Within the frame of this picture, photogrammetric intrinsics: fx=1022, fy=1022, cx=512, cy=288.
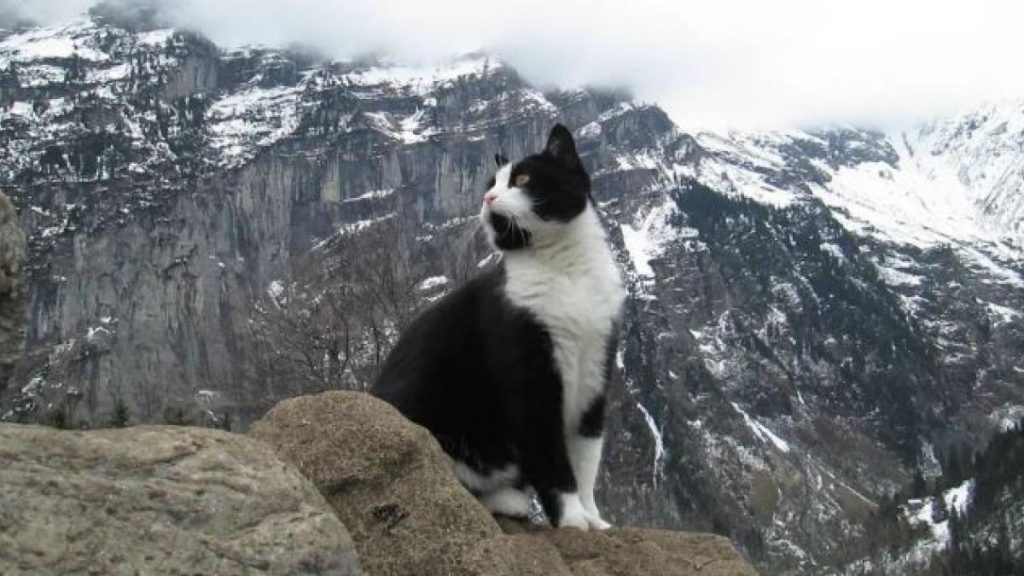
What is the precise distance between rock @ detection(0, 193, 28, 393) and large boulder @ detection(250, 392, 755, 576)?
122cm

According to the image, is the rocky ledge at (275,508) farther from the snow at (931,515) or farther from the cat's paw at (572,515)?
the snow at (931,515)

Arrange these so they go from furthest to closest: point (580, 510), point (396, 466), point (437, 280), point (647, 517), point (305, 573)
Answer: point (647, 517), point (437, 280), point (580, 510), point (396, 466), point (305, 573)

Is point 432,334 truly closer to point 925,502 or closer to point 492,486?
point 492,486

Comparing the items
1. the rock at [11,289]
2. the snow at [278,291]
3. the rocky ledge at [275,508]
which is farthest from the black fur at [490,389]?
the snow at [278,291]

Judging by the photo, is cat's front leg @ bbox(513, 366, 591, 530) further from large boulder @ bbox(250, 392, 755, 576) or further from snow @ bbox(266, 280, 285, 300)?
snow @ bbox(266, 280, 285, 300)

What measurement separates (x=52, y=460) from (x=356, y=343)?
19612 millimetres

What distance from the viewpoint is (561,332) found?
231 inches

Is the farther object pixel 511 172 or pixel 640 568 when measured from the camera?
pixel 511 172

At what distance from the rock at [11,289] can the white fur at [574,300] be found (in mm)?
2613

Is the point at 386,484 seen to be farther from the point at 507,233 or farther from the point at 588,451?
the point at 507,233

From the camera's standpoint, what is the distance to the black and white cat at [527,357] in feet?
19.3

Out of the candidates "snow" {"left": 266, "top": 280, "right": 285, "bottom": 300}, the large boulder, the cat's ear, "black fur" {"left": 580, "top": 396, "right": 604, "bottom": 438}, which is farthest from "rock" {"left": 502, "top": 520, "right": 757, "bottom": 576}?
"snow" {"left": 266, "top": 280, "right": 285, "bottom": 300}

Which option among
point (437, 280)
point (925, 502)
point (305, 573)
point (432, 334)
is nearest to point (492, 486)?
point (432, 334)

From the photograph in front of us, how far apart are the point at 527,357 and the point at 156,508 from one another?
2.64m
